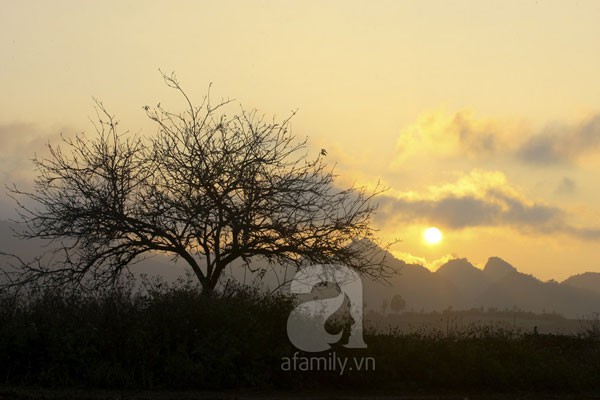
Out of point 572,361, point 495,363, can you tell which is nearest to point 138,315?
Result: point 495,363

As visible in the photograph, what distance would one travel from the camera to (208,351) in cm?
1809

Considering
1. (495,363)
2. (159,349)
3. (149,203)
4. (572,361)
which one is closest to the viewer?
(159,349)

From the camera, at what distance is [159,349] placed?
59.3 feet

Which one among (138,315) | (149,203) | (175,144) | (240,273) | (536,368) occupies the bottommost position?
(536,368)

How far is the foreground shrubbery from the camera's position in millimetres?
17703

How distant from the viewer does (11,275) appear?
75.6 feet

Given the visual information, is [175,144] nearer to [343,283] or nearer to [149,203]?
[149,203]

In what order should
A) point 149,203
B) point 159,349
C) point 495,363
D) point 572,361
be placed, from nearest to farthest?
1. point 159,349
2. point 495,363
3. point 572,361
4. point 149,203

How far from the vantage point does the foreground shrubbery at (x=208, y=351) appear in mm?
17703

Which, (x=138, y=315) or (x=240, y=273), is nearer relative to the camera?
(x=138, y=315)

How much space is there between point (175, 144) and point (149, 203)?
1.99 m

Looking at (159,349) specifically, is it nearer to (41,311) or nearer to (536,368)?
(41,311)

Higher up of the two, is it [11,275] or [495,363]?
[11,275]

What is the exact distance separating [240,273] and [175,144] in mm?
4162
